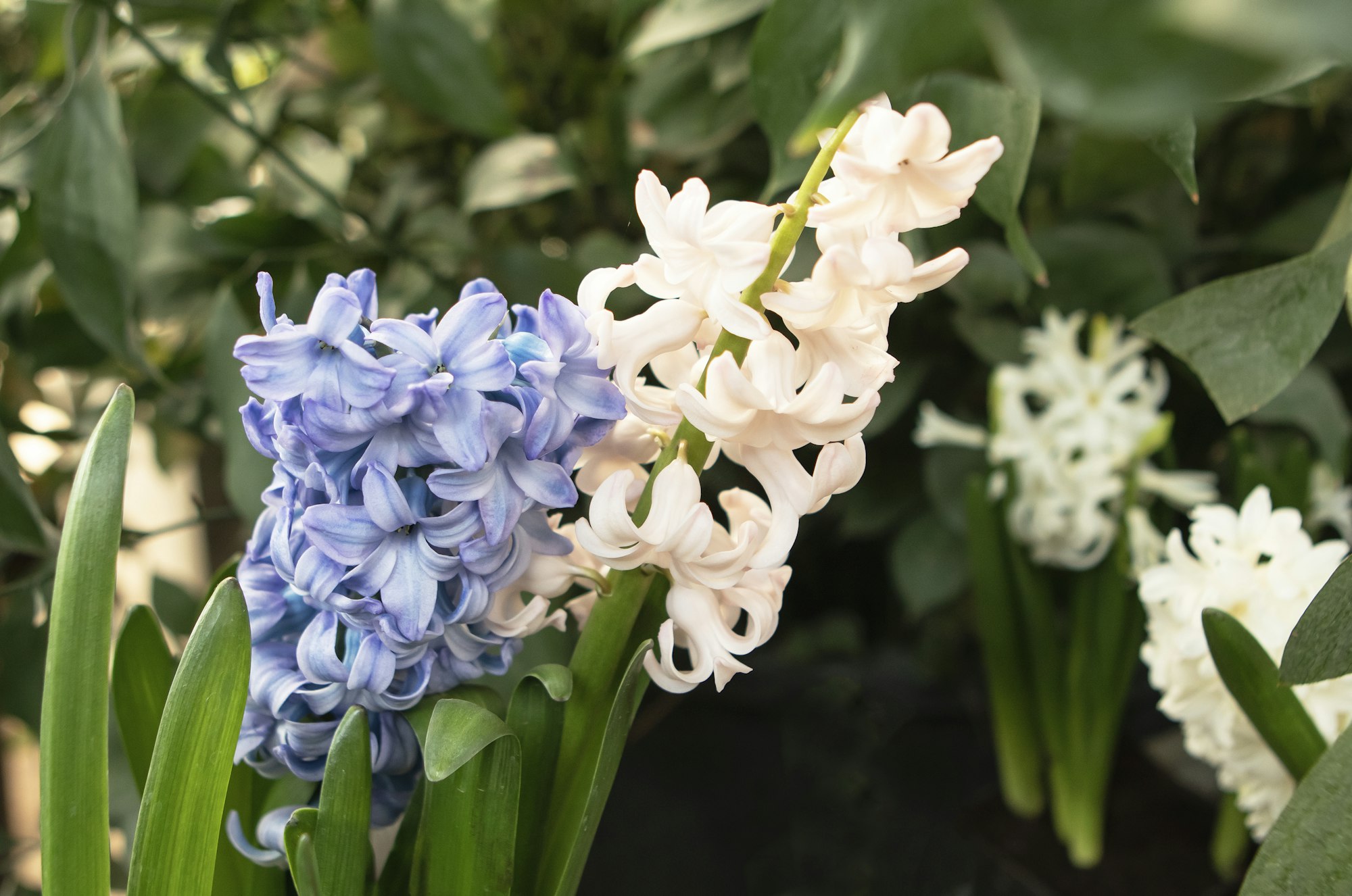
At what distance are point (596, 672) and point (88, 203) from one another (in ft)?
1.03

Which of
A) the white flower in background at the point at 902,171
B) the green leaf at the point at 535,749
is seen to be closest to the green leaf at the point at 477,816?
the green leaf at the point at 535,749

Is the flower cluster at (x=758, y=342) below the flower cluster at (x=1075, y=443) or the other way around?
the other way around

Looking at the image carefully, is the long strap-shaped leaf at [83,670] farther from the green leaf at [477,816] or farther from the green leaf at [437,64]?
the green leaf at [437,64]

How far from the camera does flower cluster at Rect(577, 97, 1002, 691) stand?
189 millimetres

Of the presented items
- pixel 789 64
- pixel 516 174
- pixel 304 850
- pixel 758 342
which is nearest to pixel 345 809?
pixel 304 850

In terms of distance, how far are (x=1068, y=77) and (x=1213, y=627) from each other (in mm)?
212

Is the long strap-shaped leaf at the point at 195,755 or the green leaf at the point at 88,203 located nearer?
the long strap-shaped leaf at the point at 195,755

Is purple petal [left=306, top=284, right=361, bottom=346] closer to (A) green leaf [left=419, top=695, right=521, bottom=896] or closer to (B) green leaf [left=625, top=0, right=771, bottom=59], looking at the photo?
(A) green leaf [left=419, top=695, right=521, bottom=896]

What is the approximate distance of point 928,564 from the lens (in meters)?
0.50

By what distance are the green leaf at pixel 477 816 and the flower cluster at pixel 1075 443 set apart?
0.99 feet

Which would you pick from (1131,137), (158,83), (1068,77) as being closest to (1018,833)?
(1131,137)

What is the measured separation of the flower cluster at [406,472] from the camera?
197 millimetres

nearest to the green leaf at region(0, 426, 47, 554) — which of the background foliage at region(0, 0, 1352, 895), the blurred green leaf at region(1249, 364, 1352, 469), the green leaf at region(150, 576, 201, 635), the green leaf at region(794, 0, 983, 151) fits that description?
the background foliage at region(0, 0, 1352, 895)

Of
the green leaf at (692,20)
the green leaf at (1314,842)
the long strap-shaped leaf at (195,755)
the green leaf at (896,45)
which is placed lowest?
the green leaf at (1314,842)
